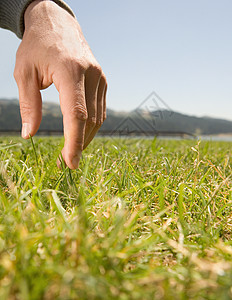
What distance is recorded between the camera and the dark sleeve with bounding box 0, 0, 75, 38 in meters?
1.85

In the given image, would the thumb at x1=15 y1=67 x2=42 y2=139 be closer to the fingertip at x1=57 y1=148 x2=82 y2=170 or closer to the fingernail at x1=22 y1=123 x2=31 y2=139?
the fingernail at x1=22 y1=123 x2=31 y2=139

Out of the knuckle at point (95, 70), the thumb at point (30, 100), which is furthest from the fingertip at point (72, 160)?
the knuckle at point (95, 70)

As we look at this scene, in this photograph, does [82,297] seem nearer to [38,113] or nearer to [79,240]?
[79,240]

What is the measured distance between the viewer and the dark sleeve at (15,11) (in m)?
1.85

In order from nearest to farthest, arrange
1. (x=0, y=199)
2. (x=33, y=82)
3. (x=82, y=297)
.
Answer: (x=82, y=297) → (x=0, y=199) → (x=33, y=82)

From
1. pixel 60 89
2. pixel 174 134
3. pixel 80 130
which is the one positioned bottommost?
pixel 174 134

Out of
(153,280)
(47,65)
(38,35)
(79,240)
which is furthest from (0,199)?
(38,35)

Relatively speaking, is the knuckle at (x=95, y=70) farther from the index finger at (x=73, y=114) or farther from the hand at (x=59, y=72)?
the index finger at (x=73, y=114)

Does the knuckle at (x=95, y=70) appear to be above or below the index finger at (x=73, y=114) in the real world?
above

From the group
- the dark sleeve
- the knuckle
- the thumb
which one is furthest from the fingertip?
the dark sleeve

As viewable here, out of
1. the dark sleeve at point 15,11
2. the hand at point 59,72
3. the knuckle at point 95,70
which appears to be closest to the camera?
the hand at point 59,72

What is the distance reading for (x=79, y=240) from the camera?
23.3 inches

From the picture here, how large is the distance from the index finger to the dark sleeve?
0.83 metres

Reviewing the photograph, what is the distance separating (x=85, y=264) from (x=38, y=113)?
120 cm
